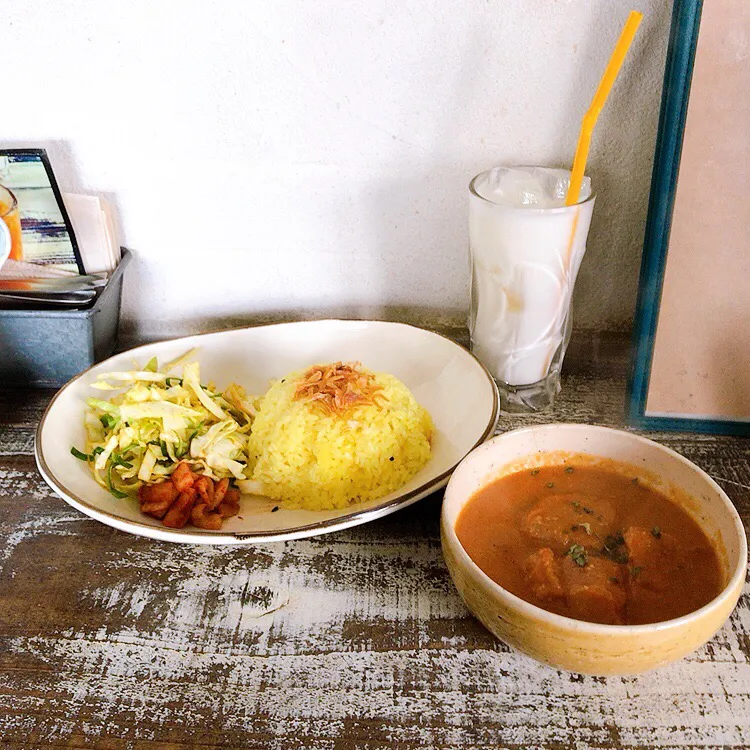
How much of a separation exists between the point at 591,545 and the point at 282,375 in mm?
889

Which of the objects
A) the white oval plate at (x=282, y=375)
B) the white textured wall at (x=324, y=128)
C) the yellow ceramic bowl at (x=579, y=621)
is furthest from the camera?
the white textured wall at (x=324, y=128)

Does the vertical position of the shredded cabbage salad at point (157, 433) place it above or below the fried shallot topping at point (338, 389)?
below

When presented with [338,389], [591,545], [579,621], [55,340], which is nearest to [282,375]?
[338,389]

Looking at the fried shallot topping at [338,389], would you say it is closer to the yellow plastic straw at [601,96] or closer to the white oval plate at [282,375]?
the white oval plate at [282,375]

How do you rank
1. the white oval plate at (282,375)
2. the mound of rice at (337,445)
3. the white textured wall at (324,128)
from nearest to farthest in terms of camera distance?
the white oval plate at (282,375) < the mound of rice at (337,445) < the white textured wall at (324,128)

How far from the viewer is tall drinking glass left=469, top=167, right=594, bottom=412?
1.37 metres

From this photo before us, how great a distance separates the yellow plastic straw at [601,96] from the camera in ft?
3.93

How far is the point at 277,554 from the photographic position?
1244 mm

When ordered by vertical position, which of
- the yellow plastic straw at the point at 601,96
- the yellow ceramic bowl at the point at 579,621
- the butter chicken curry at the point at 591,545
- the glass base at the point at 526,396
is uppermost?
the yellow plastic straw at the point at 601,96

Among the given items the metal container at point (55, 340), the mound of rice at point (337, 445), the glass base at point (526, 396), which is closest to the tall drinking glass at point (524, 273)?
the glass base at point (526, 396)

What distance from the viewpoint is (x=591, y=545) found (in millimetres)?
1029

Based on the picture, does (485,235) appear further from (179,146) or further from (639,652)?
(639,652)

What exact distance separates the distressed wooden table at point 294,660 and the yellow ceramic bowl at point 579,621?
105mm

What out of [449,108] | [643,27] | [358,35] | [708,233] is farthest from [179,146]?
[708,233]
